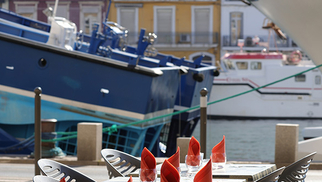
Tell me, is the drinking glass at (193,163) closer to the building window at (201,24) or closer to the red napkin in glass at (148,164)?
the red napkin in glass at (148,164)

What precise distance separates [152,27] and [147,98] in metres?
22.8

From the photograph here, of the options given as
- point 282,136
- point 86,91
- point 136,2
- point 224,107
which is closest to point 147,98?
point 86,91

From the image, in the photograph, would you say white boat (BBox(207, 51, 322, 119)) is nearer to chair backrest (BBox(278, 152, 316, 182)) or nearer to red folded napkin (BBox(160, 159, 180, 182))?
chair backrest (BBox(278, 152, 316, 182))

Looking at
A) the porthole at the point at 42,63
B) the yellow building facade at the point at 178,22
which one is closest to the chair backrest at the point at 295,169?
the porthole at the point at 42,63

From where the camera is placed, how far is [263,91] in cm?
2488

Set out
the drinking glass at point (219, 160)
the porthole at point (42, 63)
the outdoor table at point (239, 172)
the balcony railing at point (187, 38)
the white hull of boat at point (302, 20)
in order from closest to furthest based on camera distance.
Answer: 1. the outdoor table at point (239, 172)
2. the drinking glass at point (219, 160)
3. the white hull of boat at point (302, 20)
4. the porthole at point (42, 63)
5. the balcony railing at point (187, 38)

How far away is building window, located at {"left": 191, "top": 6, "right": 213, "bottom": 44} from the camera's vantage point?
32.7 m

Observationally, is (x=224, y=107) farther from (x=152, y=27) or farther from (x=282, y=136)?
(x=282, y=136)

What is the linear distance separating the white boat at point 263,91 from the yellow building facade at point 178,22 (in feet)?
24.6

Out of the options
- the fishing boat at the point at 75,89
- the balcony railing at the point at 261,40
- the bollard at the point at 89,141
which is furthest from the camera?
the balcony railing at the point at 261,40

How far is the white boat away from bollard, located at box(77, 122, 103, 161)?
17082 millimetres

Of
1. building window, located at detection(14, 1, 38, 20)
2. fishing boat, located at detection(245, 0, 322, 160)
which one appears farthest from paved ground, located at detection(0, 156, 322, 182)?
building window, located at detection(14, 1, 38, 20)

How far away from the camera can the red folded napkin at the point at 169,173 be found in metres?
3.02

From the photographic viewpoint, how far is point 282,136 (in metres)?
7.26
